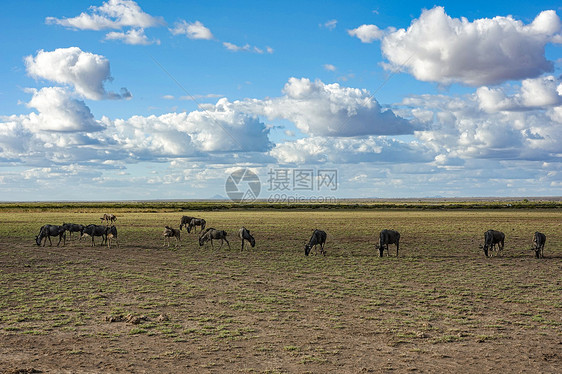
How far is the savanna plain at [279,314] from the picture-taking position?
34.8 feet

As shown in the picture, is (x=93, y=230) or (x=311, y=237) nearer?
(x=311, y=237)

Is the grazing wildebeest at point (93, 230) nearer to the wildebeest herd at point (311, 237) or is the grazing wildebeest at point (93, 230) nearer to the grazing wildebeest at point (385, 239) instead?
the wildebeest herd at point (311, 237)

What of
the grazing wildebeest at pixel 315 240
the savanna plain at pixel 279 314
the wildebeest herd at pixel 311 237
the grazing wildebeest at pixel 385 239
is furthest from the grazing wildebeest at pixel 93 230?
the grazing wildebeest at pixel 385 239

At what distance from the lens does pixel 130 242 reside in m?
36.0

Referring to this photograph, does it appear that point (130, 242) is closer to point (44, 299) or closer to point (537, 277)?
point (44, 299)

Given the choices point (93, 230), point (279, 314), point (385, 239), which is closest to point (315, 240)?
point (385, 239)

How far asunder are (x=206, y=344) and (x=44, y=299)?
7.63m

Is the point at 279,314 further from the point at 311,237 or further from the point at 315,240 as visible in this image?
the point at 311,237

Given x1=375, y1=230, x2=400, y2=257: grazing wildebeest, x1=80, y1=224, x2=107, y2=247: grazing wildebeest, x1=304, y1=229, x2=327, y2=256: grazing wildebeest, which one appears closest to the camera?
x1=375, y1=230, x2=400, y2=257: grazing wildebeest

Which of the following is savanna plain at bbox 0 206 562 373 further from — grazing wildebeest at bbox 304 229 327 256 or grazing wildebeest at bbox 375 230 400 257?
grazing wildebeest at bbox 304 229 327 256

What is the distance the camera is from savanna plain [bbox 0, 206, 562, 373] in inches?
418

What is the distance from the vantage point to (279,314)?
14.5 m

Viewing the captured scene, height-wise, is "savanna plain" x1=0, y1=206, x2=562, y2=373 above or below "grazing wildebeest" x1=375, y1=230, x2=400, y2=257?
below

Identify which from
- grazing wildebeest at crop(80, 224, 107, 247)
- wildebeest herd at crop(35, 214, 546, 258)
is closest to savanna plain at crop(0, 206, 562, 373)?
wildebeest herd at crop(35, 214, 546, 258)
